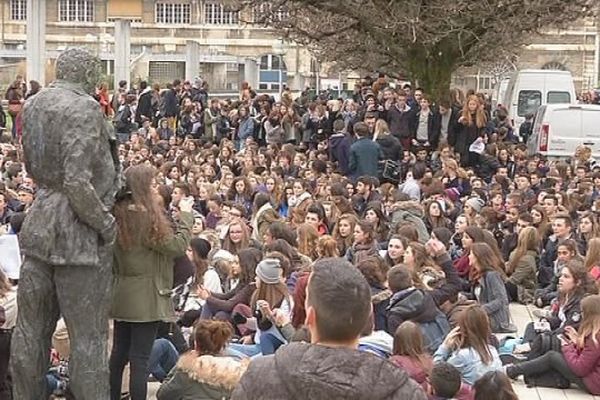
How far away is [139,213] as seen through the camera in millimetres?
7844

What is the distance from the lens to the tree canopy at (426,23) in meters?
22.3

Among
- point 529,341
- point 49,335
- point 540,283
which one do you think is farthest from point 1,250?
point 540,283

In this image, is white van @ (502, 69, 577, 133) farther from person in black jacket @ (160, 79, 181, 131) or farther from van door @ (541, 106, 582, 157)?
person in black jacket @ (160, 79, 181, 131)

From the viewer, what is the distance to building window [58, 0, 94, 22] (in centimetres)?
7406

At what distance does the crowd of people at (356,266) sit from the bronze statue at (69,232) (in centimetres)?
67

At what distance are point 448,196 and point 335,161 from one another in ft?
14.1

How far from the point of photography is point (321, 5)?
2314cm

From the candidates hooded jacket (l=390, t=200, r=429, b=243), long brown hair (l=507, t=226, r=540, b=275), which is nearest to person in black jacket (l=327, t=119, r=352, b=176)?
hooded jacket (l=390, t=200, r=429, b=243)

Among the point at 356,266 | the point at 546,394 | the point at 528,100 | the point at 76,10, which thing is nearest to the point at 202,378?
the point at 356,266

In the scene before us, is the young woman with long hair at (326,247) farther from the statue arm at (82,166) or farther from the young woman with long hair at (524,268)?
the statue arm at (82,166)

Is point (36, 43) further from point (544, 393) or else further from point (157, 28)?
point (157, 28)

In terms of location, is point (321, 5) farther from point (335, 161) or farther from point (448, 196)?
point (448, 196)

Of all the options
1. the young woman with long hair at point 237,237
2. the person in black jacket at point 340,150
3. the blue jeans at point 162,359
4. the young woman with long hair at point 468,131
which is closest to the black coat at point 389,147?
the person in black jacket at point 340,150

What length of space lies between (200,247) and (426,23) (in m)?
11.5
